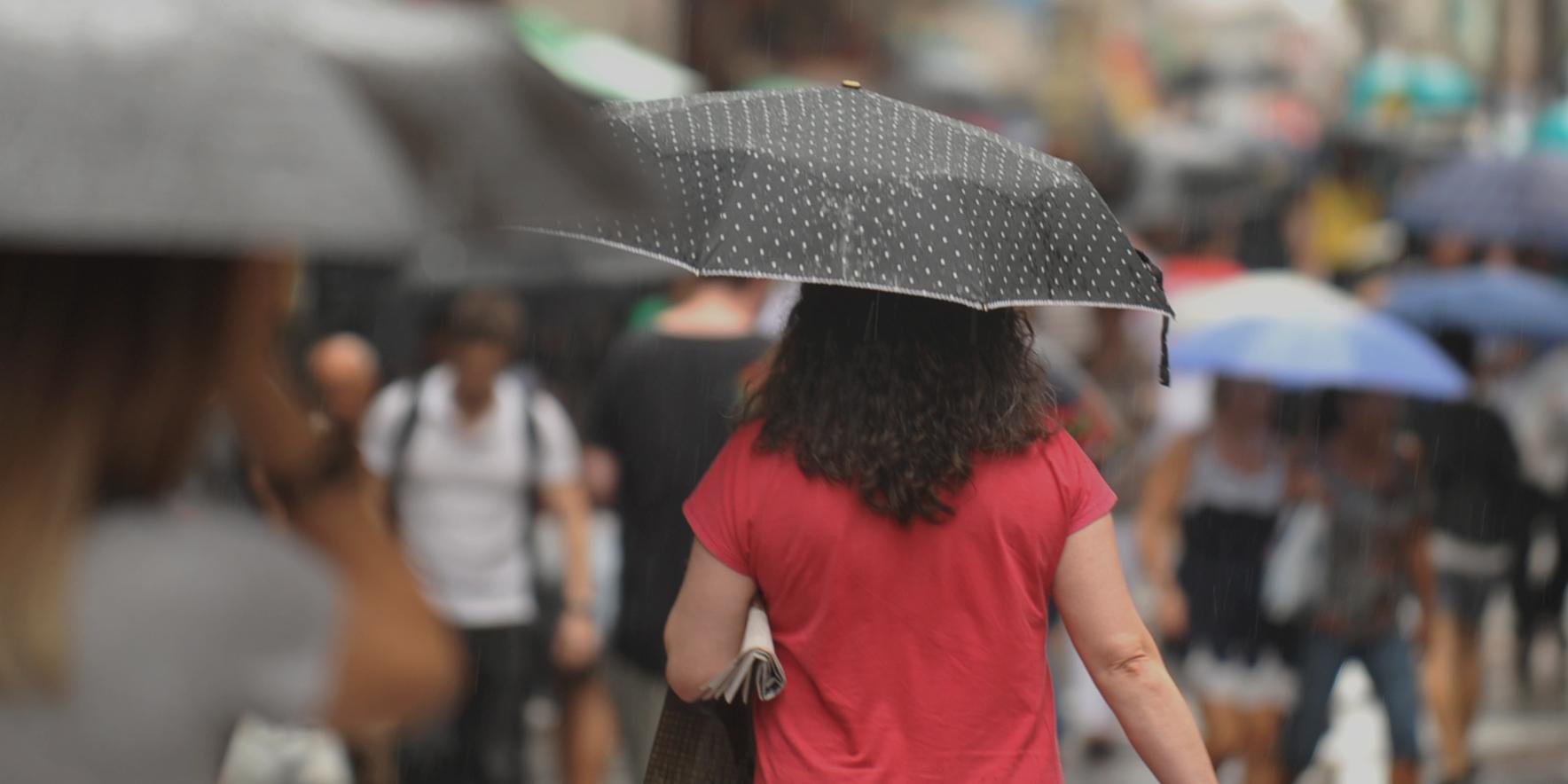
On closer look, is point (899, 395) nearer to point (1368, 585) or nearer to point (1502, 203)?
point (1368, 585)

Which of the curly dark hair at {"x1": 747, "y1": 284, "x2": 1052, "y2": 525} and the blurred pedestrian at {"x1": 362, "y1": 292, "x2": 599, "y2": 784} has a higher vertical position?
the curly dark hair at {"x1": 747, "y1": 284, "x2": 1052, "y2": 525}

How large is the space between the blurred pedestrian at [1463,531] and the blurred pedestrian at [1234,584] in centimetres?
154

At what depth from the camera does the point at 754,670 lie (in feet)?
12.1

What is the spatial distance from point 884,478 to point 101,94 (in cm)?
198

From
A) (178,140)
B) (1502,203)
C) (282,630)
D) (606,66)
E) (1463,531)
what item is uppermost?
(606,66)

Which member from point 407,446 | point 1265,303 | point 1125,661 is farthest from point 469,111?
point 1265,303

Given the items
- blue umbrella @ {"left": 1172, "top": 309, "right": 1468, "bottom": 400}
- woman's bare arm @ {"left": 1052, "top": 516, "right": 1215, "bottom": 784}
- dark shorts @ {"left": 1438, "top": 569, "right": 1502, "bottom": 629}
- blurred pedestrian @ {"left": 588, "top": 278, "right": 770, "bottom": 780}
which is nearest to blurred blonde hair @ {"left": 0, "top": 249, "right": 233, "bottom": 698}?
woman's bare arm @ {"left": 1052, "top": 516, "right": 1215, "bottom": 784}

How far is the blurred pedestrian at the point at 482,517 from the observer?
7.36 meters

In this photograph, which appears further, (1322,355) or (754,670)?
(1322,355)

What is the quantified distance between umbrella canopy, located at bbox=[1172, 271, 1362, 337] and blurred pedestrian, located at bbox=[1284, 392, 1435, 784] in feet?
1.33

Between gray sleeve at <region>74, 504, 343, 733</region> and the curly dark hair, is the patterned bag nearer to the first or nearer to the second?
the curly dark hair

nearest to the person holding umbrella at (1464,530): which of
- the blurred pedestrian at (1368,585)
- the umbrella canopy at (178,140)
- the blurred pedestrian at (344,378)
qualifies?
the blurred pedestrian at (1368,585)

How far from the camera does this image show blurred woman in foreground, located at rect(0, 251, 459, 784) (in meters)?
2.02

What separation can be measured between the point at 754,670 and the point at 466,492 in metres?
3.86
